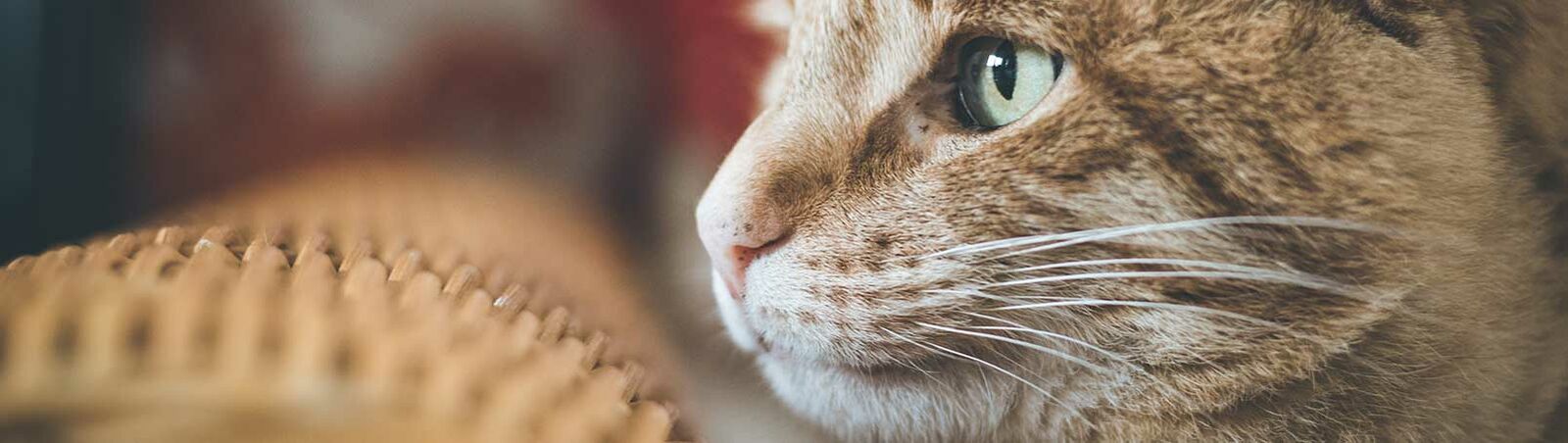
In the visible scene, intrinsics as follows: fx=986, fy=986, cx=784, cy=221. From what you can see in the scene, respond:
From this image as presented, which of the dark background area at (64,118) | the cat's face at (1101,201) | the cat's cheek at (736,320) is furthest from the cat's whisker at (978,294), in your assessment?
the dark background area at (64,118)

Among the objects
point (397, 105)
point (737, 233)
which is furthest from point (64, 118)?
point (737, 233)

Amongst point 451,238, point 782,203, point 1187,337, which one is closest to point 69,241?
point 451,238

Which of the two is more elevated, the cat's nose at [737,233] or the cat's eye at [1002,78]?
the cat's eye at [1002,78]

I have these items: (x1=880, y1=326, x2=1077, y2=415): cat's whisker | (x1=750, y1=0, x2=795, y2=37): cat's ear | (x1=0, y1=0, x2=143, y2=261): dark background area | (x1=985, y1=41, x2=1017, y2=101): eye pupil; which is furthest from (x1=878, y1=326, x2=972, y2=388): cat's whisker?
(x1=0, y1=0, x2=143, y2=261): dark background area

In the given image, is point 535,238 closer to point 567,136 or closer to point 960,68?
point 567,136

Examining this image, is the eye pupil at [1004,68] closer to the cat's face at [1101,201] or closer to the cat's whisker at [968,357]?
the cat's face at [1101,201]

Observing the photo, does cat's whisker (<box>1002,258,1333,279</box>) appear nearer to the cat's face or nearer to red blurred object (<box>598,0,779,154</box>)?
the cat's face
